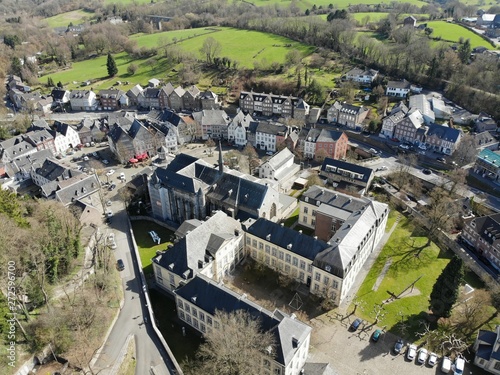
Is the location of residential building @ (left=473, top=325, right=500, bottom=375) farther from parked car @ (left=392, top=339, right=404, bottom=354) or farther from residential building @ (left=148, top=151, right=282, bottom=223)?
residential building @ (left=148, top=151, right=282, bottom=223)

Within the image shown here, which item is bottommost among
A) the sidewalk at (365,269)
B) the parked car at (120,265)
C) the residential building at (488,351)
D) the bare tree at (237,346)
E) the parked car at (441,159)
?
A: the sidewalk at (365,269)

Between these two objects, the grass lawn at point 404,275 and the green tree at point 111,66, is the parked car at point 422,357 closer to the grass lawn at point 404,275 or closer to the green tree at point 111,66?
the grass lawn at point 404,275

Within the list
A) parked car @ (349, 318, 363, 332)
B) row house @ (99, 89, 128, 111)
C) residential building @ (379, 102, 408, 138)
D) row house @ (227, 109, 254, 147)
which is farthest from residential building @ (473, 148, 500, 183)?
row house @ (99, 89, 128, 111)

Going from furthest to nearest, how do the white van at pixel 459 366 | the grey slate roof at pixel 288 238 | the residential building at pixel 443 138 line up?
1. the residential building at pixel 443 138
2. the grey slate roof at pixel 288 238
3. the white van at pixel 459 366

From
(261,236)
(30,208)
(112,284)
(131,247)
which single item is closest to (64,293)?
(112,284)

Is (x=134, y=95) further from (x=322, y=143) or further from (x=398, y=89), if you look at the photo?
(x=398, y=89)

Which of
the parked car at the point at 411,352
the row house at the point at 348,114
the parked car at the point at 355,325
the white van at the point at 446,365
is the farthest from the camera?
the row house at the point at 348,114

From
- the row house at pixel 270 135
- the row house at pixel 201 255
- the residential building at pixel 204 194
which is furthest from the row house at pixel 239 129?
the row house at pixel 201 255
